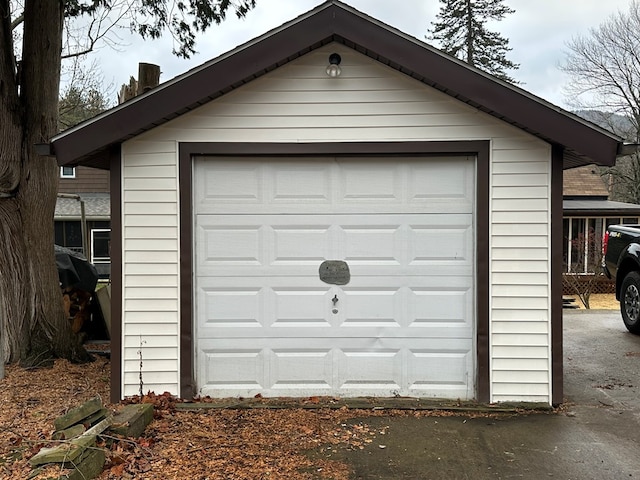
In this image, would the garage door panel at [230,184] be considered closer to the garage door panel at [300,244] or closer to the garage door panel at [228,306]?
the garage door panel at [300,244]

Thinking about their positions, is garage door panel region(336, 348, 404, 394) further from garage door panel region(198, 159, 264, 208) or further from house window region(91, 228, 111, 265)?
house window region(91, 228, 111, 265)

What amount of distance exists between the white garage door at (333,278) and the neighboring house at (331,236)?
1 centimetres

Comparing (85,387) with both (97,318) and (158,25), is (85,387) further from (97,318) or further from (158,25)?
(158,25)

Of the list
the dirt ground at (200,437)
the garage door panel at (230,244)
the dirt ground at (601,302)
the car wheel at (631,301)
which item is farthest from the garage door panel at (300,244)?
the dirt ground at (601,302)

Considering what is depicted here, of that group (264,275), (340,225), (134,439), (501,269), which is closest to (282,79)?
(340,225)

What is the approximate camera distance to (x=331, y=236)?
535 cm

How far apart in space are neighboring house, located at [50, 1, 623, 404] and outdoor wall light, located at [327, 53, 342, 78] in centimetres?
2

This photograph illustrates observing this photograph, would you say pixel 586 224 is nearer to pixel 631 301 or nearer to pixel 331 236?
pixel 631 301

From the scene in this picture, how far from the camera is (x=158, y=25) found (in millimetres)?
7777

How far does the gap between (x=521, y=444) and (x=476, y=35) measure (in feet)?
90.3

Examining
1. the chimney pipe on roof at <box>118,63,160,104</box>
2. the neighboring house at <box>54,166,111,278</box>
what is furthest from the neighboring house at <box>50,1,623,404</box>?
the neighboring house at <box>54,166,111,278</box>

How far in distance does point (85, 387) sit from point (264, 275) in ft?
7.22

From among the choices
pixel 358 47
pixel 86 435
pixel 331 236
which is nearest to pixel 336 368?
pixel 331 236

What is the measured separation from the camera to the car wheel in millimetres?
8266
